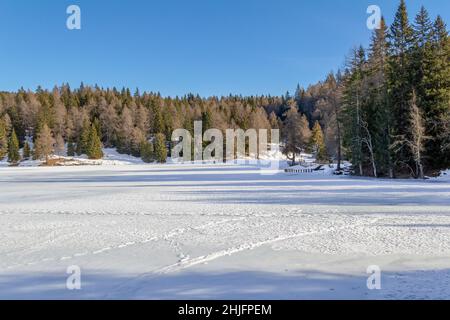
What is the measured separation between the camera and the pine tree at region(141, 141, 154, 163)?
304 feet

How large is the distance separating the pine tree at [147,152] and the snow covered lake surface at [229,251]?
78351mm

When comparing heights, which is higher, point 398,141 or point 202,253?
point 398,141

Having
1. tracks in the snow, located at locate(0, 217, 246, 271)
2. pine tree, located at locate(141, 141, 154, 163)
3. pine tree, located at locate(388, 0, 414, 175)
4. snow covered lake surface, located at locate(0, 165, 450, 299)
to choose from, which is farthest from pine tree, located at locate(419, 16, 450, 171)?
pine tree, located at locate(141, 141, 154, 163)

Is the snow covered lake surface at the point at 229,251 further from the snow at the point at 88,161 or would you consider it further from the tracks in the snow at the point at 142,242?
the snow at the point at 88,161

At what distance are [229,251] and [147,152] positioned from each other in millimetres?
87232

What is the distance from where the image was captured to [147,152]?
305ft

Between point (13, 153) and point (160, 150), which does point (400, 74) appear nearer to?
point (160, 150)

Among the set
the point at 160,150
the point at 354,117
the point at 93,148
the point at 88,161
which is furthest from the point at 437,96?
the point at 93,148

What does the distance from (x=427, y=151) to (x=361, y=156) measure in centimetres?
621

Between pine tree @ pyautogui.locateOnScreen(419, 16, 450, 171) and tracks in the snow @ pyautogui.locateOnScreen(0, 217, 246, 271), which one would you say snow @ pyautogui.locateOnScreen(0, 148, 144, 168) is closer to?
pine tree @ pyautogui.locateOnScreen(419, 16, 450, 171)
